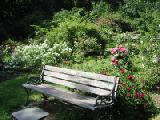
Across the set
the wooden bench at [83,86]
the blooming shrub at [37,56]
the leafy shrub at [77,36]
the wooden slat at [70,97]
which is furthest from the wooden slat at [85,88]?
the leafy shrub at [77,36]

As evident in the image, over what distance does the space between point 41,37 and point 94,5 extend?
11.0 meters

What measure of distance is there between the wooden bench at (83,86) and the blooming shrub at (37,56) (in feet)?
13.0

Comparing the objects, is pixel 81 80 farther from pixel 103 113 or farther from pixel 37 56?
pixel 37 56

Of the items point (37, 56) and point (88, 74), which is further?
point (37, 56)

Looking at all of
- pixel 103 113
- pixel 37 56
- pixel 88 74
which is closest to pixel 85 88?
pixel 88 74

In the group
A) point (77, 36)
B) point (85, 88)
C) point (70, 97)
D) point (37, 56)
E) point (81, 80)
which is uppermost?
point (77, 36)

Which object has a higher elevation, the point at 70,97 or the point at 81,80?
the point at 81,80

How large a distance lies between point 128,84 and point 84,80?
3.36 ft

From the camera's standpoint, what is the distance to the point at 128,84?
776 cm

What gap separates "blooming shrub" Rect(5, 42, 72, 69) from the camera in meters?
13.1

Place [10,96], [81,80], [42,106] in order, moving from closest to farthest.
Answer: [81,80] → [42,106] → [10,96]

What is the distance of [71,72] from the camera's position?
8.09 m

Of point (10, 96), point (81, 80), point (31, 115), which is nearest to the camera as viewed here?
point (31, 115)

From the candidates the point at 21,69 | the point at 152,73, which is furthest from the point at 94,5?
the point at 152,73
